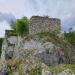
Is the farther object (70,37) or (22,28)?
(22,28)

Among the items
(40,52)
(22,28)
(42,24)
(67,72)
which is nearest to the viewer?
(67,72)

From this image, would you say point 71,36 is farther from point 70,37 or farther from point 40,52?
point 40,52

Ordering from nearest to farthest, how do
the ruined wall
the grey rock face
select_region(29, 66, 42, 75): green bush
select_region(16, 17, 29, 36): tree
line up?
the grey rock face → select_region(29, 66, 42, 75): green bush → the ruined wall → select_region(16, 17, 29, 36): tree

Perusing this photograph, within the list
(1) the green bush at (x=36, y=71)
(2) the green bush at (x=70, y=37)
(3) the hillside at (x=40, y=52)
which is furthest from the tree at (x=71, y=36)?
(1) the green bush at (x=36, y=71)

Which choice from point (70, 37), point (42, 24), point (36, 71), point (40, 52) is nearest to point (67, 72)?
point (36, 71)

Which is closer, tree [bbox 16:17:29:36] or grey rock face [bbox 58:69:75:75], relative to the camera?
grey rock face [bbox 58:69:75:75]

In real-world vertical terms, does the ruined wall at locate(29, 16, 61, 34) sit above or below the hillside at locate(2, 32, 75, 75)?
above

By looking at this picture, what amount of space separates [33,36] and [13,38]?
3241 millimetres

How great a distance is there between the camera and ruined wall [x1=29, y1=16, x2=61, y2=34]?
30.7 meters

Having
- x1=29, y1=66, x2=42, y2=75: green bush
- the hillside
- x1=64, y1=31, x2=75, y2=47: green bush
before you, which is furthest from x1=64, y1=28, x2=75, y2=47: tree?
x1=29, y1=66, x2=42, y2=75: green bush

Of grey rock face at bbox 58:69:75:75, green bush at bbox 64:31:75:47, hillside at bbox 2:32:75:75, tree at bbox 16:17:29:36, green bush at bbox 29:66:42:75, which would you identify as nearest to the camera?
grey rock face at bbox 58:69:75:75

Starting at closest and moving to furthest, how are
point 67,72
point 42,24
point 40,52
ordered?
point 67,72
point 40,52
point 42,24

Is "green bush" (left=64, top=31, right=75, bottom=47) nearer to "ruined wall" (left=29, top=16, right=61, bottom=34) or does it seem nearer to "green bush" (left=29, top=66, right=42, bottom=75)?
"ruined wall" (left=29, top=16, right=61, bottom=34)

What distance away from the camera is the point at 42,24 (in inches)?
1222
